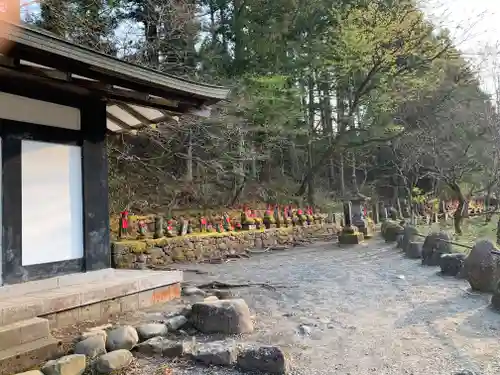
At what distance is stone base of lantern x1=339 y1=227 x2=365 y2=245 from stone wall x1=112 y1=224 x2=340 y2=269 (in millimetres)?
1911

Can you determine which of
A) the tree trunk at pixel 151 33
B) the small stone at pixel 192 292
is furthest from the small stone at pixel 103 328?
the tree trunk at pixel 151 33

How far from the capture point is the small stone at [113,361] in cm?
325

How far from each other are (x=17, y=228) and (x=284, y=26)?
1531 cm

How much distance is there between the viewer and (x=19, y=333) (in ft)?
11.3

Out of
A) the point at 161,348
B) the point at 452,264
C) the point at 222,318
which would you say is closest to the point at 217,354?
the point at 161,348

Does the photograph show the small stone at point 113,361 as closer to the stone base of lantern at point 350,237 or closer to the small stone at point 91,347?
the small stone at point 91,347

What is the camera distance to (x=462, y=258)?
24.2ft

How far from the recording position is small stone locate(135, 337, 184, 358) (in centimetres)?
363

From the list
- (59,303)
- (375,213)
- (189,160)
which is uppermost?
(189,160)

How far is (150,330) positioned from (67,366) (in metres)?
0.94

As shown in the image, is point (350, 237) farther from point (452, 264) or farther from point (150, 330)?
point (150, 330)

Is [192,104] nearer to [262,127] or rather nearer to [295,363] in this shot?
[295,363]

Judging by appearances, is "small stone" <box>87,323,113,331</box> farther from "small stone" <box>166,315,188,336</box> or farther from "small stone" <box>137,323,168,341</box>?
"small stone" <box>166,315,188,336</box>

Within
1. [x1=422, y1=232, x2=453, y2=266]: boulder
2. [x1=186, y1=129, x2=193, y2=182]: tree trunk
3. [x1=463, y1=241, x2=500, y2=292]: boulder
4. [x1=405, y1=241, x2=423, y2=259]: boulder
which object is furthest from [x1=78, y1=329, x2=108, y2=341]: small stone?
[x1=186, y1=129, x2=193, y2=182]: tree trunk
